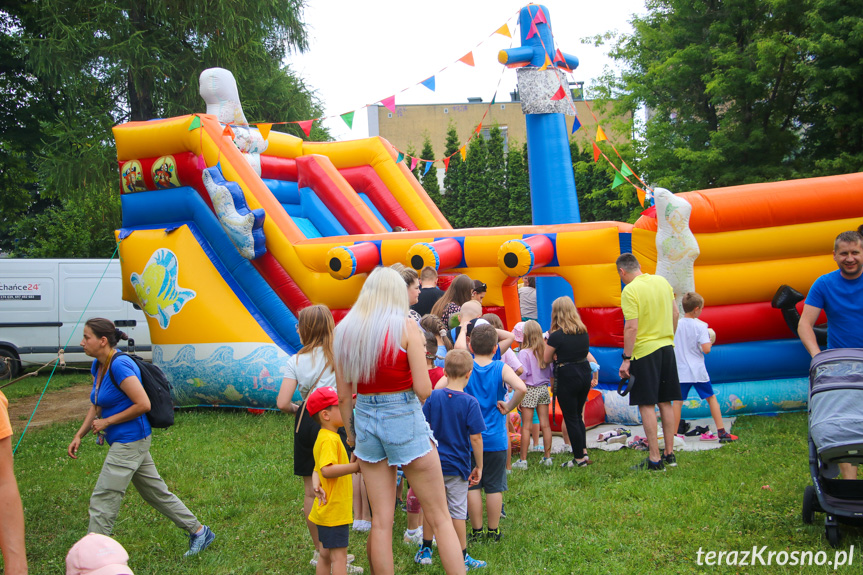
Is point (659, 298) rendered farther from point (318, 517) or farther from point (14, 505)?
point (14, 505)

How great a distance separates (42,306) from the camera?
37.6 ft

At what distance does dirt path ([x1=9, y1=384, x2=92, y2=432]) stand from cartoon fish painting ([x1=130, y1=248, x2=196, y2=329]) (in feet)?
5.69

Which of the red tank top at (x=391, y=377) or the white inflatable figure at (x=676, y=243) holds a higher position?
the white inflatable figure at (x=676, y=243)

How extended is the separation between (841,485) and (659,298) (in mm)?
1804

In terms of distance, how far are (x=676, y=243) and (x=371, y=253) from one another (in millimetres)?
2971

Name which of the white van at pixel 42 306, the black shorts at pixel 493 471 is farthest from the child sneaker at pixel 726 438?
the white van at pixel 42 306

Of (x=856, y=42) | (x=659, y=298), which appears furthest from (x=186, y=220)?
(x=856, y=42)

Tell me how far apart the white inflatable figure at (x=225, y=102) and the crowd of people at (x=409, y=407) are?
184 inches

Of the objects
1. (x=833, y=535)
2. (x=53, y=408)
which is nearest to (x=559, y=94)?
(x=833, y=535)

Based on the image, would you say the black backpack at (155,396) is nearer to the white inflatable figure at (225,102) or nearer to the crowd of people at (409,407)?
the crowd of people at (409,407)

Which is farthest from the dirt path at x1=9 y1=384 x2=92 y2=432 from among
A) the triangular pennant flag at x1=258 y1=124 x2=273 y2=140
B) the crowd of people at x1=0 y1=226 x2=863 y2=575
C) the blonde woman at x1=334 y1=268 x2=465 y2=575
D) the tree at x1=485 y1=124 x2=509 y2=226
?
the tree at x1=485 y1=124 x2=509 y2=226

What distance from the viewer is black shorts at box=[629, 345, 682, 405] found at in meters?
4.80

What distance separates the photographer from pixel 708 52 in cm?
1270

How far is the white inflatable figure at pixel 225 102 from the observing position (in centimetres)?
851
